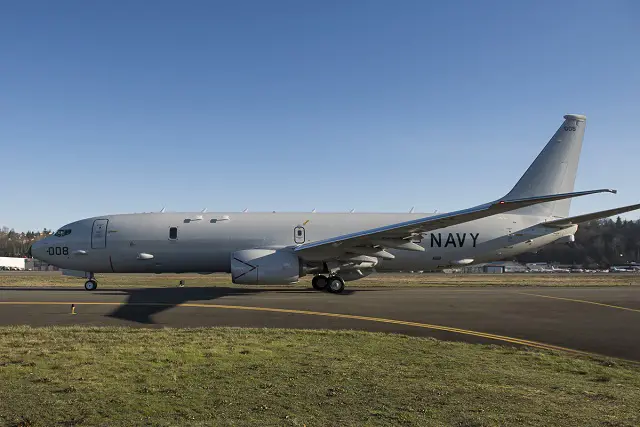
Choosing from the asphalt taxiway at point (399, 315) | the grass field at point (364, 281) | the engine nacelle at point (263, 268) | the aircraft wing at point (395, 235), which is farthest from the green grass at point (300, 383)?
the grass field at point (364, 281)

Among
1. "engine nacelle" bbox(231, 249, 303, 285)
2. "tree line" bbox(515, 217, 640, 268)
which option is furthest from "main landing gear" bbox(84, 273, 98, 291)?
"tree line" bbox(515, 217, 640, 268)

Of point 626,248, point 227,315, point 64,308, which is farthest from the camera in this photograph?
point 626,248

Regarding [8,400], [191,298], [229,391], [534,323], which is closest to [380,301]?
[534,323]

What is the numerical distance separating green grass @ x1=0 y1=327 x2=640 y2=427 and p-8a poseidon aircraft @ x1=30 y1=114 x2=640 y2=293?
600 inches

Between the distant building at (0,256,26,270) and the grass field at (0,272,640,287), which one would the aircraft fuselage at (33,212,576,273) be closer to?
the grass field at (0,272,640,287)

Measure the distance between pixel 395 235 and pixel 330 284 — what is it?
4.44m

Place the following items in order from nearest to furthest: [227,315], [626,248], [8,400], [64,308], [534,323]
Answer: [8,400] < [534,323] < [227,315] < [64,308] < [626,248]

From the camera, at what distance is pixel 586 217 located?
25.4 meters

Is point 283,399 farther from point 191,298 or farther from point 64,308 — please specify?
point 191,298

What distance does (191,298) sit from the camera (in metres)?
21.3

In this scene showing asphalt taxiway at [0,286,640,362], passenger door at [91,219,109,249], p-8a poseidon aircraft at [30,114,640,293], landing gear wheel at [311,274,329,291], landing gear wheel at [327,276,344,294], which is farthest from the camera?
passenger door at [91,219,109,249]

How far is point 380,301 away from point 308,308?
146 inches

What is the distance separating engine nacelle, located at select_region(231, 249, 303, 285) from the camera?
23.0 metres

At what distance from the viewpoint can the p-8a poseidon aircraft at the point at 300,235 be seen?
2748 centimetres
